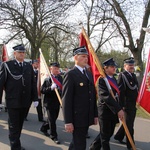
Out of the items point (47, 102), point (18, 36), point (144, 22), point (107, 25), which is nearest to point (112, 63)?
point (47, 102)

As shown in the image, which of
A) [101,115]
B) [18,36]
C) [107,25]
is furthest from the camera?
[18,36]

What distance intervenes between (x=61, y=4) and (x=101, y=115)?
12.0 m

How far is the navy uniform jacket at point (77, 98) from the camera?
375cm

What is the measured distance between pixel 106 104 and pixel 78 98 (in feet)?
2.97

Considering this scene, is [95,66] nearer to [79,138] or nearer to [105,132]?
[105,132]

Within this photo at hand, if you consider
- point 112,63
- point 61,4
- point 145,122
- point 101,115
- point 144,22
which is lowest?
point 145,122

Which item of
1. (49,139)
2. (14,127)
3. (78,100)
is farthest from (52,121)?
(78,100)

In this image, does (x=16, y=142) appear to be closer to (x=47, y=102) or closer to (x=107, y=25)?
(x=47, y=102)

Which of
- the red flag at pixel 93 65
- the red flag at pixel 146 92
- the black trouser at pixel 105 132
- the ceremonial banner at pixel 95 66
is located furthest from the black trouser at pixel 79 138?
the red flag at pixel 146 92

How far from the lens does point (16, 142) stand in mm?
5051

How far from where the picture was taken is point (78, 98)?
384 cm

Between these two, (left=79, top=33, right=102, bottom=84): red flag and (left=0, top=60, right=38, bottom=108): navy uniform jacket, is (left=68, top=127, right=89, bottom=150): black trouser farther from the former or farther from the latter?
(left=0, top=60, right=38, bottom=108): navy uniform jacket

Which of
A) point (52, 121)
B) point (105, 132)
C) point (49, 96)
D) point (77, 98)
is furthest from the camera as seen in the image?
point (49, 96)

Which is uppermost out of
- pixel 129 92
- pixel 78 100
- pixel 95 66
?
pixel 95 66
